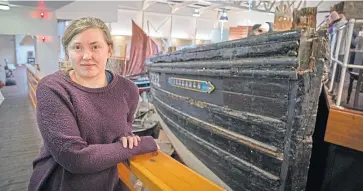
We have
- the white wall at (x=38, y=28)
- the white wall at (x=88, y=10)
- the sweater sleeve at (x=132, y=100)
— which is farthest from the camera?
the white wall at (x=88, y=10)

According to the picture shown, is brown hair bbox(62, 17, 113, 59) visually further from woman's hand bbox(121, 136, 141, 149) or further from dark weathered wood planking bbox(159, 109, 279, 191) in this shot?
dark weathered wood planking bbox(159, 109, 279, 191)

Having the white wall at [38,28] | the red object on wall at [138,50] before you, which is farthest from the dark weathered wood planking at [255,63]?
the white wall at [38,28]

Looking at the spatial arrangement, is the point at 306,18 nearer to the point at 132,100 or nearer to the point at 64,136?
the point at 132,100

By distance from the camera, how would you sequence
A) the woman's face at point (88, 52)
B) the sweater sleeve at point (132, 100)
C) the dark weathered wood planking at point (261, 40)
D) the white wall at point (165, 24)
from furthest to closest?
the white wall at point (165, 24) < the dark weathered wood planking at point (261, 40) < the sweater sleeve at point (132, 100) < the woman's face at point (88, 52)

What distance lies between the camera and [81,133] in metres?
0.98

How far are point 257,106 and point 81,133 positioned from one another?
0.94 meters

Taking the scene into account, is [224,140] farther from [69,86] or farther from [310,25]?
[69,86]

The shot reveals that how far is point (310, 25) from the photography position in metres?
1.39

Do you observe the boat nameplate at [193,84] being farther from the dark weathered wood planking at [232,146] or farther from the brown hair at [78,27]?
the brown hair at [78,27]

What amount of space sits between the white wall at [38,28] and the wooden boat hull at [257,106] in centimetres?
815

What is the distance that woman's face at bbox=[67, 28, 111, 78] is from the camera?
3.22 ft

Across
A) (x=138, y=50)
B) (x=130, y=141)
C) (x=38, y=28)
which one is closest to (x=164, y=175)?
(x=130, y=141)

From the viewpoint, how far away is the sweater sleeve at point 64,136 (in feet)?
2.88

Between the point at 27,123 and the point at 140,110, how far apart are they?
1.91 metres
